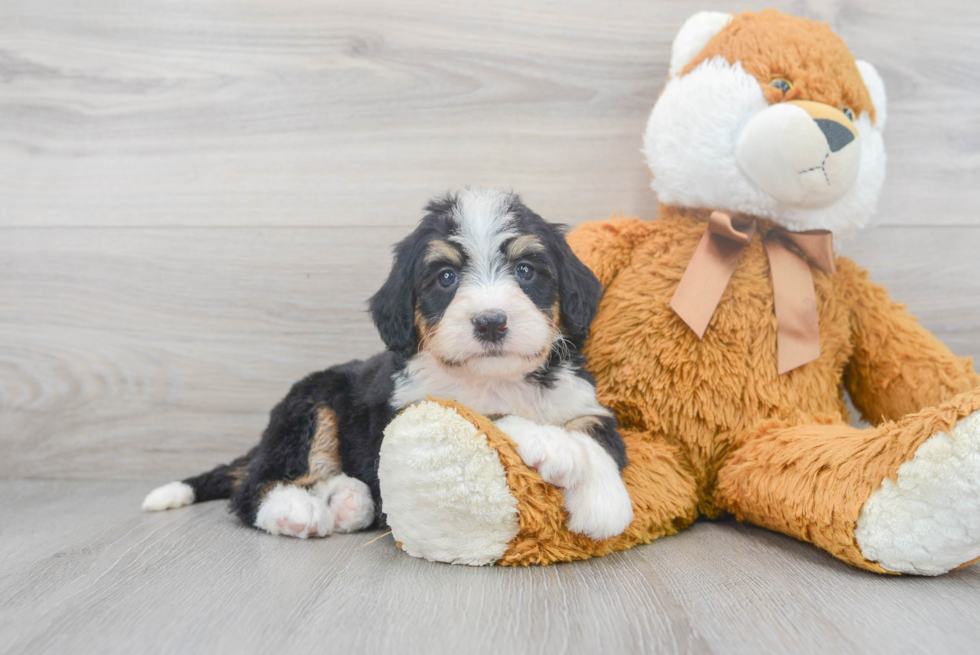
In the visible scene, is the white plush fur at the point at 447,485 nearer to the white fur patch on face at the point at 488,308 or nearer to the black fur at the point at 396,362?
the white fur patch on face at the point at 488,308

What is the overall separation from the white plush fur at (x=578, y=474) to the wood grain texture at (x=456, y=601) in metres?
0.11

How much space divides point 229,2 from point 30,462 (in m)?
1.82

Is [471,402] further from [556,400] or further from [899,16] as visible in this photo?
[899,16]

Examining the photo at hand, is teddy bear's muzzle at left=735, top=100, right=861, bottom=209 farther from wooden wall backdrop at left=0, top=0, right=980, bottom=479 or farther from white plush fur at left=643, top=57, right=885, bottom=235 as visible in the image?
wooden wall backdrop at left=0, top=0, right=980, bottom=479

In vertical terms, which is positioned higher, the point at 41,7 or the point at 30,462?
the point at 41,7

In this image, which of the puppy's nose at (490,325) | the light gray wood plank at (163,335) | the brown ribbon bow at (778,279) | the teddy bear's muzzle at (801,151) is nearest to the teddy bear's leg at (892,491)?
the brown ribbon bow at (778,279)

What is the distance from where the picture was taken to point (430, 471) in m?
1.35

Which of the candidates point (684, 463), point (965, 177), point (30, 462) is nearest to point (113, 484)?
point (30, 462)

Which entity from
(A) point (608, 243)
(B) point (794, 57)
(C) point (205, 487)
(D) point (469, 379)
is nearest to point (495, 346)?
(D) point (469, 379)

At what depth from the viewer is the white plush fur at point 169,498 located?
207 cm

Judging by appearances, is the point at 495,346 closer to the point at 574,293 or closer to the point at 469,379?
the point at 469,379

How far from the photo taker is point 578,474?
4.53ft

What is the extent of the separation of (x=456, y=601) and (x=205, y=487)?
125cm

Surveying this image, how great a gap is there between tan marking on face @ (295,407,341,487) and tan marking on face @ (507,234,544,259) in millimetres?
739
